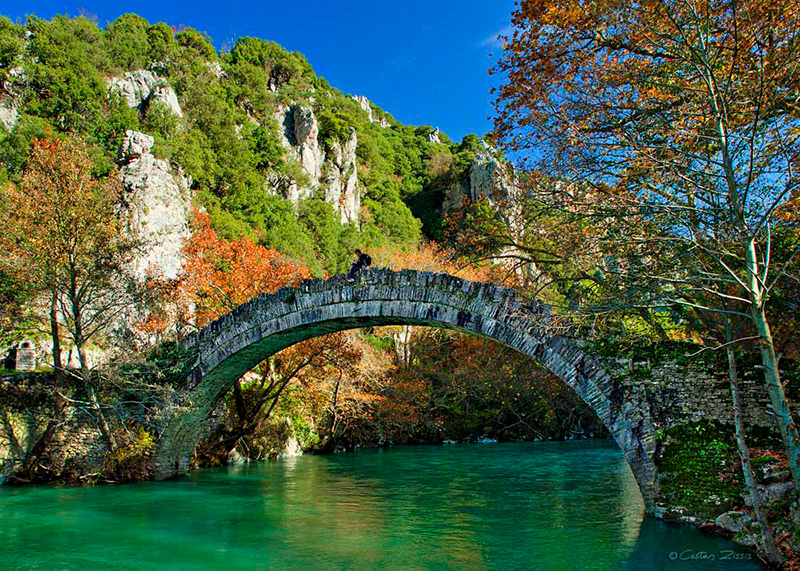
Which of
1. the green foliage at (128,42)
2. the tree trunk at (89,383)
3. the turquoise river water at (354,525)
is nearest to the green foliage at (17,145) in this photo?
the green foliage at (128,42)

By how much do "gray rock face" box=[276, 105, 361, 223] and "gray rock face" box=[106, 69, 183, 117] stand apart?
31.4 ft

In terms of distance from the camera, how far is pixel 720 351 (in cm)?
820

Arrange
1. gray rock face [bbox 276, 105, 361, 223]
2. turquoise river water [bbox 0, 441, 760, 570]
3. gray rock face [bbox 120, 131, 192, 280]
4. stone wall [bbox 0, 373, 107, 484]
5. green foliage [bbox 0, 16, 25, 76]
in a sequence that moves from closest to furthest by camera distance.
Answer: turquoise river water [bbox 0, 441, 760, 570], stone wall [bbox 0, 373, 107, 484], gray rock face [bbox 120, 131, 192, 280], green foliage [bbox 0, 16, 25, 76], gray rock face [bbox 276, 105, 361, 223]

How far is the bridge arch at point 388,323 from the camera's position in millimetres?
8562

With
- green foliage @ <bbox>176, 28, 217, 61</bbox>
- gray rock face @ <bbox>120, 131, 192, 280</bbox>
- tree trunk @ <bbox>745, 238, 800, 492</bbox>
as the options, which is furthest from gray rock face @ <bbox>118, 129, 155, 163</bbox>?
tree trunk @ <bbox>745, 238, 800, 492</bbox>

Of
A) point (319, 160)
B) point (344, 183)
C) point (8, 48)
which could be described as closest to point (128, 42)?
point (8, 48)

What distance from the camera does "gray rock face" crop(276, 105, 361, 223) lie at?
41.1 meters

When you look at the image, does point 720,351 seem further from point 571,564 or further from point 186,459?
point 186,459

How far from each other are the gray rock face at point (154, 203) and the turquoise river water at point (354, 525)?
10811 mm

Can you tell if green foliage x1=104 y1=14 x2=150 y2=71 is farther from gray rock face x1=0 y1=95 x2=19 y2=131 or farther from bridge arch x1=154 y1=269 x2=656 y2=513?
bridge arch x1=154 y1=269 x2=656 y2=513

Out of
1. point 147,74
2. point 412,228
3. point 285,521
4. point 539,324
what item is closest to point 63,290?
point 285,521

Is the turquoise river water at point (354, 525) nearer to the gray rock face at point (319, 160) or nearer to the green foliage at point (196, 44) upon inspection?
the gray rock face at point (319, 160)

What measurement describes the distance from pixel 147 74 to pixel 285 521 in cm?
3105

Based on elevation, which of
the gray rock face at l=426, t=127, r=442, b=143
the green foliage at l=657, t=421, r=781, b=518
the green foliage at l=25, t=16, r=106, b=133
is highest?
the gray rock face at l=426, t=127, r=442, b=143
